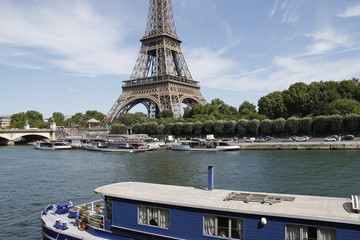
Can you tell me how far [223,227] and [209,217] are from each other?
1.75 feet

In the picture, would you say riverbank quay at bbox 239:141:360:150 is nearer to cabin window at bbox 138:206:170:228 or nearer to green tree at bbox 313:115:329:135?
green tree at bbox 313:115:329:135

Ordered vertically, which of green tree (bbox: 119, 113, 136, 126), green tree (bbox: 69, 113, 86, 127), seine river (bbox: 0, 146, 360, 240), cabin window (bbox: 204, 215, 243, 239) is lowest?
seine river (bbox: 0, 146, 360, 240)

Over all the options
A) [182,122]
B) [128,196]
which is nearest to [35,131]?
[182,122]

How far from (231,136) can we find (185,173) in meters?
46.0

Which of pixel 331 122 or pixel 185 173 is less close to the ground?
pixel 331 122

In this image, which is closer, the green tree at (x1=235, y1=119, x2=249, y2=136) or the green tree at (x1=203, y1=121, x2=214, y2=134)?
the green tree at (x1=235, y1=119, x2=249, y2=136)

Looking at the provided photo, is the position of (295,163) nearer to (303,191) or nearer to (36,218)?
(303,191)

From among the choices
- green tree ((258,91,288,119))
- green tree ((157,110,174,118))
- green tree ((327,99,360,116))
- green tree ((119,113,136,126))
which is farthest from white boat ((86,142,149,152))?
green tree ((327,99,360,116))

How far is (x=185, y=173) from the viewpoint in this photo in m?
35.0

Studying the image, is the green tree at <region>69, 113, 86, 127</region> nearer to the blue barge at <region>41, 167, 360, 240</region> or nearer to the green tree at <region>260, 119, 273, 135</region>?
the green tree at <region>260, 119, 273, 135</region>

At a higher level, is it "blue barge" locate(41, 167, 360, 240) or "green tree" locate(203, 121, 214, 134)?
"green tree" locate(203, 121, 214, 134)

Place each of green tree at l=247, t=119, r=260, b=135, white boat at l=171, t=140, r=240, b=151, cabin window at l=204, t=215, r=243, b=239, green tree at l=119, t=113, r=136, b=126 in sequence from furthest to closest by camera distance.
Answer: green tree at l=119, t=113, r=136, b=126, green tree at l=247, t=119, r=260, b=135, white boat at l=171, t=140, r=240, b=151, cabin window at l=204, t=215, r=243, b=239

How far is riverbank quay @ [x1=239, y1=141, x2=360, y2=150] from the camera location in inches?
2108

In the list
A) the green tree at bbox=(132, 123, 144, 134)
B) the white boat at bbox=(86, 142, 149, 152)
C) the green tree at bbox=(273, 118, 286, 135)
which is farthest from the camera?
the green tree at bbox=(132, 123, 144, 134)
